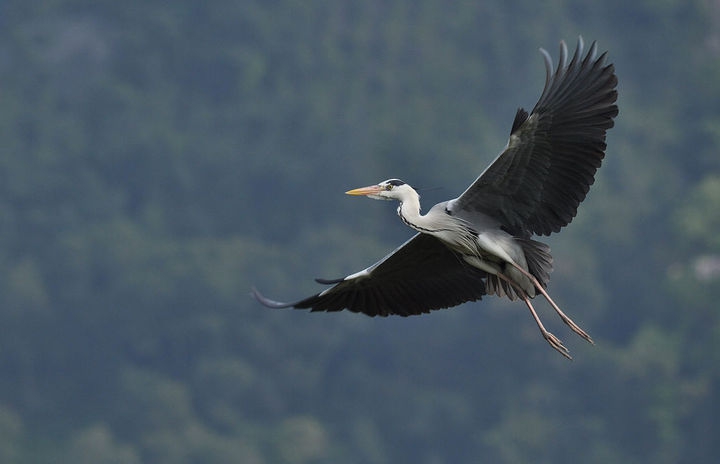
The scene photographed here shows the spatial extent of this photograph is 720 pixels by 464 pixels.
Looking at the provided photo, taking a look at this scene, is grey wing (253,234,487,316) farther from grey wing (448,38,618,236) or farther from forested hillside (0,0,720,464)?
forested hillside (0,0,720,464)

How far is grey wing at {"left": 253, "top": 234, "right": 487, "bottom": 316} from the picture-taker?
14.8 meters

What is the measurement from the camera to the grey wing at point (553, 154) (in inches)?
532

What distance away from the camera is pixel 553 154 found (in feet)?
45.2

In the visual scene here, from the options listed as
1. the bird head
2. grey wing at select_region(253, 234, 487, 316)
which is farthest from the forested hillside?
the bird head

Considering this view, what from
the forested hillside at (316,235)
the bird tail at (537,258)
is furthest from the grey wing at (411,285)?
the forested hillside at (316,235)

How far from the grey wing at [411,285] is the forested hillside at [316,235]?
1718 inches

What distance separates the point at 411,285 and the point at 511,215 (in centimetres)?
127

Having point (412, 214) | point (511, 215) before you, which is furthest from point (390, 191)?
point (511, 215)

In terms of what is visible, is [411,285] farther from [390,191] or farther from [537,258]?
[537,258]

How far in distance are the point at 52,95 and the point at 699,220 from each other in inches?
1267

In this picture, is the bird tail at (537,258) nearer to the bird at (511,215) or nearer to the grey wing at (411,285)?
the bird at (511,215)

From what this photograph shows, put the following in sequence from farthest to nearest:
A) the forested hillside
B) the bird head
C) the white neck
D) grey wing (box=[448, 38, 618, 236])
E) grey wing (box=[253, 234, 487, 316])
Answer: the forested hillside < grey wing (box=[253, 234, 487, 316]) < the bird head < the white neck < grey wing (box=[448, 38, 618, 236])

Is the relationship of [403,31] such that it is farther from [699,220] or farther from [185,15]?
[699,220]

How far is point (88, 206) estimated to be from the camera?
75.6 metres
